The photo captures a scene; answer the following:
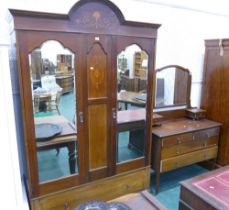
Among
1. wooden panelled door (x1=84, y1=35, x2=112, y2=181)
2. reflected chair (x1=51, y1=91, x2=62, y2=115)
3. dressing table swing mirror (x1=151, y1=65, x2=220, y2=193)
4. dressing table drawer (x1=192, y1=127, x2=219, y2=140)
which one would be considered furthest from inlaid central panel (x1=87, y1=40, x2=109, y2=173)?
dressing table drawer (x1=192, y1=127, x2=219, y2=140)

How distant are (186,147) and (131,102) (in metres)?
0.99

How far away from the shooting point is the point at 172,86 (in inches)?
111

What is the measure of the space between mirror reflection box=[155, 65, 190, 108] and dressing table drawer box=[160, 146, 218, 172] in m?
0.69

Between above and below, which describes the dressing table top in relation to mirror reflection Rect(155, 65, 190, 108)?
below

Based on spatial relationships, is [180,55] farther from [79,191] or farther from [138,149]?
[79,191]

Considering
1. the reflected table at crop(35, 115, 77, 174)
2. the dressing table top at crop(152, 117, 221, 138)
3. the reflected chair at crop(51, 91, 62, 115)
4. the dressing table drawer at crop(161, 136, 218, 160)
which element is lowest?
the dressing table drawer at crop(161, 136, 218, 160)

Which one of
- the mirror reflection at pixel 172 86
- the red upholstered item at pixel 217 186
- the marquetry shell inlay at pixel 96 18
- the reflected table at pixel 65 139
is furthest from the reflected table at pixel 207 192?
the marquetry shell inlay at pixel 96 18

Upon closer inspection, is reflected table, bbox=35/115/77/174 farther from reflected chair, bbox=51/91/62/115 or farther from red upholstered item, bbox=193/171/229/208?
red upholstered item, bbox=193/171/229/208

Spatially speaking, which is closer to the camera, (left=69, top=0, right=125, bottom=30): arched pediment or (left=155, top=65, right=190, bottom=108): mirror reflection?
(left=69, top=0, right=125, bottom=30): arched pediment

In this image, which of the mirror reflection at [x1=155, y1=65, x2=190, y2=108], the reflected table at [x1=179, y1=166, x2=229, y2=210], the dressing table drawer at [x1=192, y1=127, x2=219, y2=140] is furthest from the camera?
the mirror reflection at [x1=155, y1=65, x2=190, y2=108]

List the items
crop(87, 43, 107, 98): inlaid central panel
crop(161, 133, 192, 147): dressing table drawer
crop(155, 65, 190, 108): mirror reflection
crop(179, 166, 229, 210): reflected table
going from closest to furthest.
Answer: crop(179, 166, 229, 210): reflected table < crop(87, 43, 107, 98): inlaid central panel < crop(161, 133, 192, 147): dressing table drawer < crop(155, 65, 190, 108): mirror reflection

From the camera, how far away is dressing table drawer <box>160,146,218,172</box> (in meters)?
2.47

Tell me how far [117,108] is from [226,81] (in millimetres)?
1605

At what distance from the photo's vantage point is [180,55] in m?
2.88
